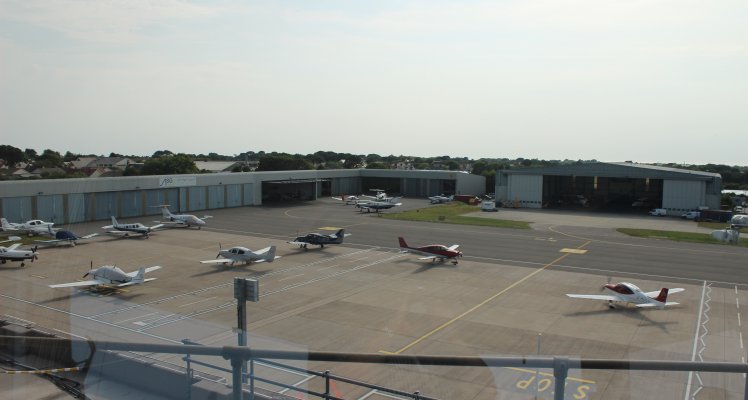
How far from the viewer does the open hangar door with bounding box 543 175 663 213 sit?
91688mm

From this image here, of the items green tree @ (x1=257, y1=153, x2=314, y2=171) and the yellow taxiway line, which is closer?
the yellow taxiway line

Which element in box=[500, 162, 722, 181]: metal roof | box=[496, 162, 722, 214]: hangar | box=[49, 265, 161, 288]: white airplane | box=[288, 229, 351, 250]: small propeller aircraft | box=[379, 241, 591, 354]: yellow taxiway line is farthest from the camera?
box=[500, 162, 722, 181]: metal roof

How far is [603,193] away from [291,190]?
187 feet

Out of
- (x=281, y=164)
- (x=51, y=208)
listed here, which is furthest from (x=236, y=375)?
(x=281, y=164)

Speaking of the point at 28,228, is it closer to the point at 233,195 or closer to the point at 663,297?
the point at 233,195

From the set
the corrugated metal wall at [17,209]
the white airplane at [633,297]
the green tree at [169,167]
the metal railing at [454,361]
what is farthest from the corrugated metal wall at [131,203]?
the metal railing at [454,361]

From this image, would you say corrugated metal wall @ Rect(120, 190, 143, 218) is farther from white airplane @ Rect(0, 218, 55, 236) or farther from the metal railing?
the metal railing

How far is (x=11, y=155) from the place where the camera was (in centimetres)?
12325

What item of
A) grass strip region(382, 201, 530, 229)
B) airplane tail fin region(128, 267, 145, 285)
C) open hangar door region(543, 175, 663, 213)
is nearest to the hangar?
open hangar door region(543, 175, 663, 213)

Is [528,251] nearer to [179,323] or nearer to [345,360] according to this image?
[179,323]

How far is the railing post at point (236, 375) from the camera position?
4.16 m

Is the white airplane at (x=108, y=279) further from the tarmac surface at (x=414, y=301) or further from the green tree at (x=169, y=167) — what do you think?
the green tree at (x=169, y=167)

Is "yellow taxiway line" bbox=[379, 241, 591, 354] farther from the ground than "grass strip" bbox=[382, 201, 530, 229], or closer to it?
closer to it

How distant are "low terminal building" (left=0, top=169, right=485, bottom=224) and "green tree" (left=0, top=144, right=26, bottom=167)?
2814 inches
